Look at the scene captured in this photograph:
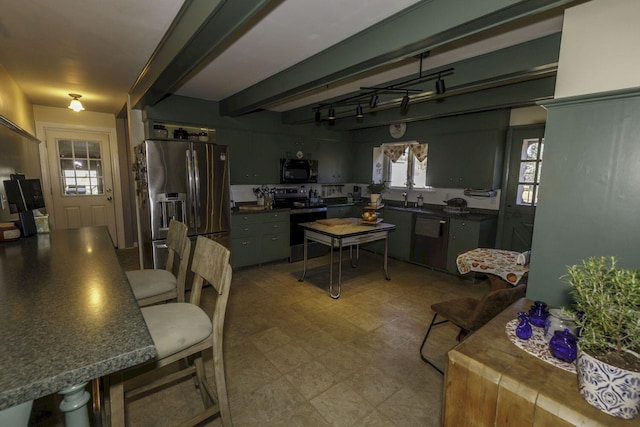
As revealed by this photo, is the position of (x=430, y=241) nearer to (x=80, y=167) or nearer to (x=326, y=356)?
(x=326, y=356)

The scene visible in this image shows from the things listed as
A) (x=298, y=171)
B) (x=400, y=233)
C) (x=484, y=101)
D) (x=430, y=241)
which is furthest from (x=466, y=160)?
(x=298, y=171)

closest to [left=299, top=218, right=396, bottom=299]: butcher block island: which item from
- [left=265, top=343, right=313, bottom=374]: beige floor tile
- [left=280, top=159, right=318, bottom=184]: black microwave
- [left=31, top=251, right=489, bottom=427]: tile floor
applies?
[left=31, top=251, right=489, bottom=427]: tile floor

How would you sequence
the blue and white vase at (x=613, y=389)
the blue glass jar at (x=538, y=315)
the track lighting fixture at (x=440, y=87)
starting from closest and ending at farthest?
the blue and white vase at (x=613, y=389), the blue glass jar at (x=538, y=315), the track lighting fixture at (x=440, y=87)

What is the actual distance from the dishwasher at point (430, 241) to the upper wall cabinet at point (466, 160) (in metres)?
0.71

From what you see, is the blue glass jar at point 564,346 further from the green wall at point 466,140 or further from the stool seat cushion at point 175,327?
the green wall at point 466,140

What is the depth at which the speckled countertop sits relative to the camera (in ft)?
2.38

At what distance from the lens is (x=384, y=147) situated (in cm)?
571

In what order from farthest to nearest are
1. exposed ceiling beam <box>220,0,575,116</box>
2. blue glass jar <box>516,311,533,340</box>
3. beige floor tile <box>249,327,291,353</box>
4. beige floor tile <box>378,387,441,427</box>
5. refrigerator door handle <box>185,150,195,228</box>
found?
refrigerator door handle <box>185,150,195,228</box>
beige floor tile <box>249,327,291,353</box>
beige floor tile <box>378,387,441,427</box>
exposed ceiling beam <box>220,0,575,116</box>
blue glass jar <box>516,311,533,340</box>

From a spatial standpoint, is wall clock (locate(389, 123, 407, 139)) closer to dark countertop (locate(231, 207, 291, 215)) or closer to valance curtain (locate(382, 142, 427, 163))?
valance curtain (locate(382, 142, 427, 163))

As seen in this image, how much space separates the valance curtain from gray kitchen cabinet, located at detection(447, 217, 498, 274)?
1443 mm

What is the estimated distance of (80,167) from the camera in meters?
5.06

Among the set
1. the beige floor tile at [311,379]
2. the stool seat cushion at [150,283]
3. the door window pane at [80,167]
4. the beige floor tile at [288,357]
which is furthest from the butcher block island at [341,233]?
the door window pane at [80,167]

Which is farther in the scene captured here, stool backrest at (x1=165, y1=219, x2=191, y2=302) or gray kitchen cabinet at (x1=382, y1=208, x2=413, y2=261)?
gray kitchen cabinet at (x1=382, y1=208, x2=413, y2=261)

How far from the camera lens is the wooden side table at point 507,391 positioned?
3.07ft
